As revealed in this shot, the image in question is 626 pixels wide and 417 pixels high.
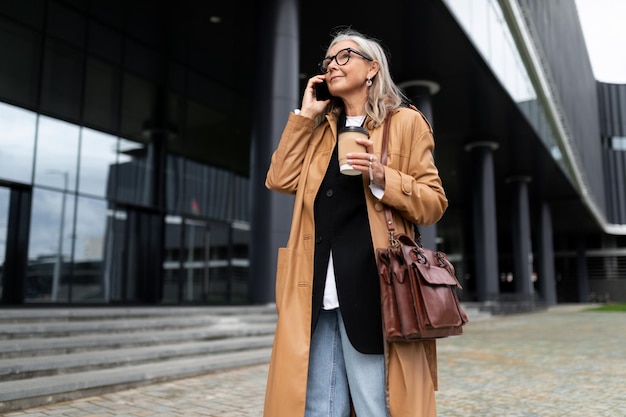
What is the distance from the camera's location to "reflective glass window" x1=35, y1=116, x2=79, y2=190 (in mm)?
→ 13062

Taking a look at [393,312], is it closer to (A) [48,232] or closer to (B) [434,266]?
(B) [434,266]

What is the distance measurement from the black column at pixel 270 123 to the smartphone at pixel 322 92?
9514 millimetres

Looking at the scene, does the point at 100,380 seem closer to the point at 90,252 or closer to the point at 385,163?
the point at 385,163

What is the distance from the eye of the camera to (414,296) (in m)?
1.87

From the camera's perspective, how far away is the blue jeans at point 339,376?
77.5 inches

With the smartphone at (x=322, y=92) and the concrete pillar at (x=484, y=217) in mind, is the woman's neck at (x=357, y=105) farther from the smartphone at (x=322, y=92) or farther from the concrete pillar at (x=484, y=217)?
the concrete pillar at (x=484, y=217)

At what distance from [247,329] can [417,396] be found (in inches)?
321

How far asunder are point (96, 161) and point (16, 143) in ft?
7.08

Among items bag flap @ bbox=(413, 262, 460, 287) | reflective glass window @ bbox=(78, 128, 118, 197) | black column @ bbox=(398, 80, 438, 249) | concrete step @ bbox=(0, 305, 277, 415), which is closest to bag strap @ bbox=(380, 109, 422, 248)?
bag flap @ bbox=(413, 262, 460, 287)

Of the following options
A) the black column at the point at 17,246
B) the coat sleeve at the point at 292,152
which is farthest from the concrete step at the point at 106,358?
the black column at the point at 17,246

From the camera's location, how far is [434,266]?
6.50ft

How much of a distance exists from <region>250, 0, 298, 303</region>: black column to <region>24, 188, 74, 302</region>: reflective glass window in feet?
15.0

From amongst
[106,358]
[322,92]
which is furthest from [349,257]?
[106,358]

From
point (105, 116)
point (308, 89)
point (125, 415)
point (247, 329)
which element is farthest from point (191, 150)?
point (308, 89)
